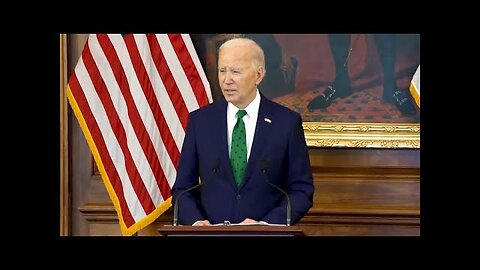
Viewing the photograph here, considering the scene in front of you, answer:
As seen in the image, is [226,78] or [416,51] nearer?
[226,78]

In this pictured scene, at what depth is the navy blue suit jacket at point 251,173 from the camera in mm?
5957

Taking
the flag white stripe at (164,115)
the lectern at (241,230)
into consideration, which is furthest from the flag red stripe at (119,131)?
the lectern at (241,230)

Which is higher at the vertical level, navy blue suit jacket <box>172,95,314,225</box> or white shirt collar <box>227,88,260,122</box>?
white shirt collar <box>227,88,260,122</box>

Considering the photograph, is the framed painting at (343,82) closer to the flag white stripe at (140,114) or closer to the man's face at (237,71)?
the flag white stripe at (140,114)

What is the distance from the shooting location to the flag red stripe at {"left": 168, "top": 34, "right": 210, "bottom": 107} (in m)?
6.94

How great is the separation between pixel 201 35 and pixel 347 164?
3.90 ft

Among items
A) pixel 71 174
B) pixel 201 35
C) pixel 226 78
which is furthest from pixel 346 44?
pixel 71 174

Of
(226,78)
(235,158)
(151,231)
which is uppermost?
(226,78)

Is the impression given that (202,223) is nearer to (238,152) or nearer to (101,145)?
(238,152)

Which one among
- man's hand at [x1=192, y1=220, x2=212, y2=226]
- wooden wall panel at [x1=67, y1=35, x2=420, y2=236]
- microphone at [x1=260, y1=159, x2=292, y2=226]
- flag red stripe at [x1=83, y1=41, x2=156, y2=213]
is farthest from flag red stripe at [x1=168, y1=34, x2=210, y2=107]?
man's hand at [x1=192, y1=220, x2=212, y2=226]

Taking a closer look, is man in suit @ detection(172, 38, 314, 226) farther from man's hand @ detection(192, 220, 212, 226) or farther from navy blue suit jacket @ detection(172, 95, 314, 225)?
man's hand @ detection(192, 220, 212, 226)

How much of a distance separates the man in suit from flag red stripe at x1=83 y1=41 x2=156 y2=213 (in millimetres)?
919

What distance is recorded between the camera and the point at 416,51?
7.02m

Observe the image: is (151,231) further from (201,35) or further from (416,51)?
(416,51)
